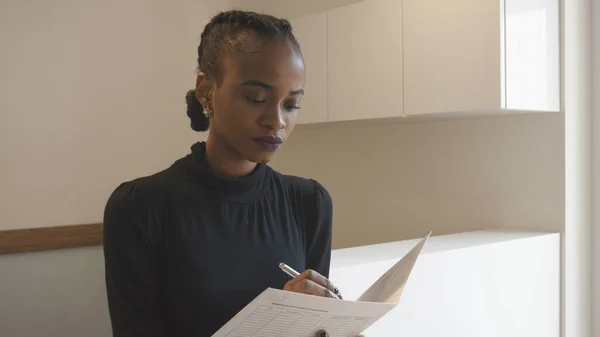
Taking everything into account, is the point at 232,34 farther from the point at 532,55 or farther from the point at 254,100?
the point at 532,55

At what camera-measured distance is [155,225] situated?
94 centimetres

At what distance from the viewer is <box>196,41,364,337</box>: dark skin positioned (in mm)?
940

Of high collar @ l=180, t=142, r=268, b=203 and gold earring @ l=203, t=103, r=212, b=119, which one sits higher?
gold earring @ l=203, t=103, r=212, b=119

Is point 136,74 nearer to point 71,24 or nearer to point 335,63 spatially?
point 71,24

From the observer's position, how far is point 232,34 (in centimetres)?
98

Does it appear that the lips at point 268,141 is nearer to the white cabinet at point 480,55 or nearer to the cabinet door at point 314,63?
the white cabinet at point 480,55

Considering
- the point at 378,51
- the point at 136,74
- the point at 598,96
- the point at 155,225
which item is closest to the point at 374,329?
the point at 155,225

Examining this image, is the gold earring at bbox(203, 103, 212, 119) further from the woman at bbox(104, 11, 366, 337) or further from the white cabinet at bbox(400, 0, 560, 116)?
the white cabinet at bbox(400, 0, 560, 116)

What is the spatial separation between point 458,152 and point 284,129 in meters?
Answer: 2.04

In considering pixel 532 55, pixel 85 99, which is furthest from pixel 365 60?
pixel 85 99

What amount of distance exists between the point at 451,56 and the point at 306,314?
1701 millimetres

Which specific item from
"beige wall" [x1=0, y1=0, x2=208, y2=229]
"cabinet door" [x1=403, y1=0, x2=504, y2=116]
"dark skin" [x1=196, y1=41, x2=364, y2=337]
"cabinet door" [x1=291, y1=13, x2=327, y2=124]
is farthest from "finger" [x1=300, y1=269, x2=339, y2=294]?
"beige wall" [x1=0, y1=0, x2=208, y2=229]

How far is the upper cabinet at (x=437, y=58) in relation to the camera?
90.2 inches

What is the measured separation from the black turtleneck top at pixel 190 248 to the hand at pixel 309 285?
0.25ft
